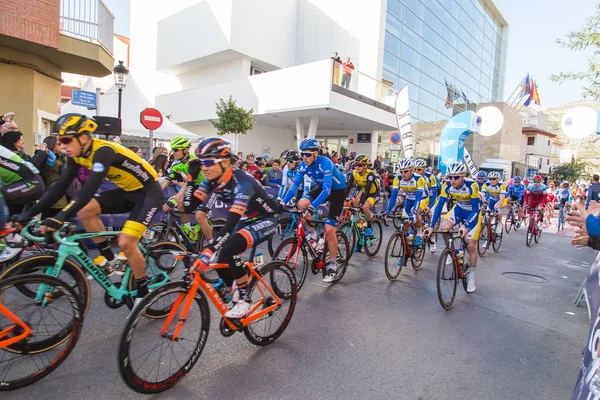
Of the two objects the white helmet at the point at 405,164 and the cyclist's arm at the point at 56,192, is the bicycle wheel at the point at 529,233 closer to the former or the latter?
the white helmet at the point at 405,164

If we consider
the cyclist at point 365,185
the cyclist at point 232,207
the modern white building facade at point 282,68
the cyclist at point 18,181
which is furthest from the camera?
the modern white building facade at point 282,68

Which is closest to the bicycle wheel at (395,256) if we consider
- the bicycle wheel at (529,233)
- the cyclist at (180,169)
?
the cyclist at (180,169)

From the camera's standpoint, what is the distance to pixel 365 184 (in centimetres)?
856

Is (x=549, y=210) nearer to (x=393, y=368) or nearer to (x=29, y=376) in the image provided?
(x=393, y=368)

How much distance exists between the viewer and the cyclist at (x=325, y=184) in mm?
5742

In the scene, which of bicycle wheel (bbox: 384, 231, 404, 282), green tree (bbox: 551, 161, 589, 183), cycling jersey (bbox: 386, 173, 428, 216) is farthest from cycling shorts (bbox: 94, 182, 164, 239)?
green tree (bbox: 551, 161, 589, 183)

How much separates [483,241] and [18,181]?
1013cm

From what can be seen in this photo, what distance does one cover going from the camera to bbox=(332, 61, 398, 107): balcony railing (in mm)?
20281

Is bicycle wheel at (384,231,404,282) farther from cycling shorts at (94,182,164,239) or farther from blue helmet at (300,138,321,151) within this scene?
cycling shorts at (94,182,164,239)

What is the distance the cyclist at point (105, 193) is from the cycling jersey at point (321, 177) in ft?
7.74

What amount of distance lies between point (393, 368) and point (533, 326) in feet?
8.71

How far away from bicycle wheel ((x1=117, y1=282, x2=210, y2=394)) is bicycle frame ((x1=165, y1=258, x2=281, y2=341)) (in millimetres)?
18

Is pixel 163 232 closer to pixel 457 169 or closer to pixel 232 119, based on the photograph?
pixel 457 169

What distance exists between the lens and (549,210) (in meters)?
19.0
